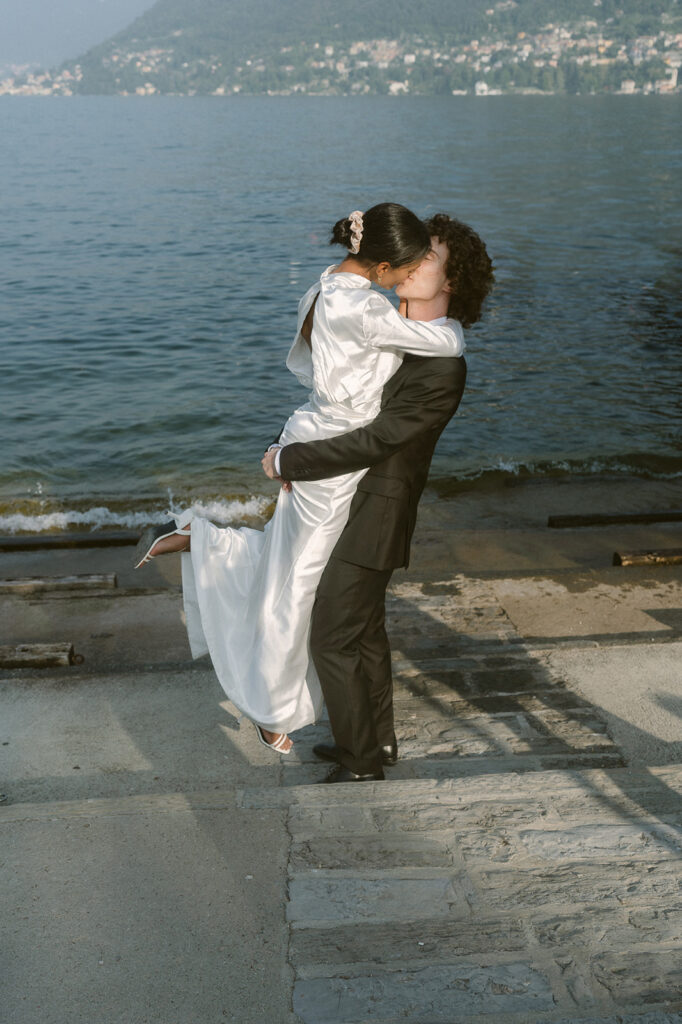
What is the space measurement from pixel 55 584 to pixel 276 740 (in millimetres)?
2840

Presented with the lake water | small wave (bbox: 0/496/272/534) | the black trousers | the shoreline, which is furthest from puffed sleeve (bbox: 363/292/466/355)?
the lake water

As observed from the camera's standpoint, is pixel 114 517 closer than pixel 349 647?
No

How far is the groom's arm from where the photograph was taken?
3.05 metres

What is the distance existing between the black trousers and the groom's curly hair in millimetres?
946

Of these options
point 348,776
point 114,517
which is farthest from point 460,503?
point 348,776

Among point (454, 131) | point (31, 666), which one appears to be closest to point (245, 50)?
point (454, 131)

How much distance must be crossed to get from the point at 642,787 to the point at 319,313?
1.82 metres

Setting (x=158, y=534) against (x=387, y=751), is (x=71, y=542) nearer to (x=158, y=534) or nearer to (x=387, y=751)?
(x=158, y=534)

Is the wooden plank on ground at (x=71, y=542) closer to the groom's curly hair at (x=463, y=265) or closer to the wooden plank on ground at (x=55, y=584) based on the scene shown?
the wooden plank on ground at (x=55, y=584)

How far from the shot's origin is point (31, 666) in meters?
4.49

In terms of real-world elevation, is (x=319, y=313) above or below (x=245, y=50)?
below

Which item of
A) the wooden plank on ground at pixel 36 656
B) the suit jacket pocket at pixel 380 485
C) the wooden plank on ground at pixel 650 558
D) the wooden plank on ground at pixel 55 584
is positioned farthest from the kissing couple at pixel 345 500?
the wooden plank on ground at pixel 650 558

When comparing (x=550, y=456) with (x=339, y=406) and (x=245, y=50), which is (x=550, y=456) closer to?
(x=339, y=406)

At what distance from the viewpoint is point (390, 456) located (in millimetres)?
3172
